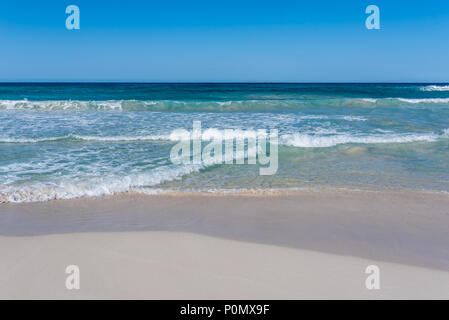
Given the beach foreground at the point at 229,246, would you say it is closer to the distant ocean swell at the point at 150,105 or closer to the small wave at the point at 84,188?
the small wave at the point at 84,188

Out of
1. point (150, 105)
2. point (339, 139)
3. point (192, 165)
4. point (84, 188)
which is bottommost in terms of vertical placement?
point (84, 188)

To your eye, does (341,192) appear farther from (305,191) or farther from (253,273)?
(253,273)

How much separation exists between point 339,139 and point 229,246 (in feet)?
25.0

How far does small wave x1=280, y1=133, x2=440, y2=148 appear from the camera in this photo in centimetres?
1008

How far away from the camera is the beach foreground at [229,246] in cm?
316

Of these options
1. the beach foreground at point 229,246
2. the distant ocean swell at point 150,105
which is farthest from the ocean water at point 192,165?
the distant ocean swell at point 150,105

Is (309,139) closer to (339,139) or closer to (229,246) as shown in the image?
(339,139)

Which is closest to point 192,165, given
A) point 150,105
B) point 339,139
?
point 339,139

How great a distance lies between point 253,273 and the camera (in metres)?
3.38

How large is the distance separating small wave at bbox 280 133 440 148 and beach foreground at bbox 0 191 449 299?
4311 millimetres

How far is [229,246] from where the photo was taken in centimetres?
400
